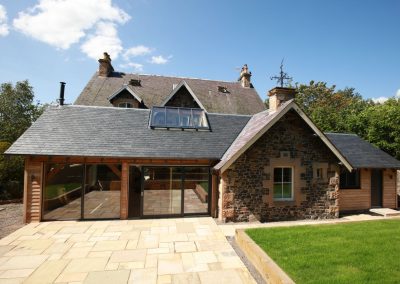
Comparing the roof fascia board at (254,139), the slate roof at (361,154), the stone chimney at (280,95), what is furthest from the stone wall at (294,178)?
the slate roof at (361,154)

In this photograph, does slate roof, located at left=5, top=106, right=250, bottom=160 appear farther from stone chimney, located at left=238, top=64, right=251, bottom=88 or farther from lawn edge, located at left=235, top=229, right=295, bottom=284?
stone chimney, located at left=238, top=64, right=251, bottom=88

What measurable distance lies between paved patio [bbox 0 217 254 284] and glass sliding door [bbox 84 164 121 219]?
857 mm

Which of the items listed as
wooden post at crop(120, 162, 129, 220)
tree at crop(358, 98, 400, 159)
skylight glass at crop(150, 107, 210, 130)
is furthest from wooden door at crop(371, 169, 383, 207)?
wooden post at crop(120, 162, 129, 220)

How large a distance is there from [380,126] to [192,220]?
19509mm

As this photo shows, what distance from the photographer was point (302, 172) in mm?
11469

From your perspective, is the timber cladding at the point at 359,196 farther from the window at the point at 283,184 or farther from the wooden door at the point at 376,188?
the window at the point at 283,184

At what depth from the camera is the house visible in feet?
35.6

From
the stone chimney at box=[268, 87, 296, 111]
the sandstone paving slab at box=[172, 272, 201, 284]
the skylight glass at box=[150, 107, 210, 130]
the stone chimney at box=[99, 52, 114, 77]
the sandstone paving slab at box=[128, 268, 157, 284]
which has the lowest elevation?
the sandstone paving slab at box=[128, 268, 157, 284]

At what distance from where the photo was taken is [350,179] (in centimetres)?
1352

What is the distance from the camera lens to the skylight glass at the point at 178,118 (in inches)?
537

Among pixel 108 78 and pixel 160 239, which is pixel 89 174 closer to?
pixel 160 239

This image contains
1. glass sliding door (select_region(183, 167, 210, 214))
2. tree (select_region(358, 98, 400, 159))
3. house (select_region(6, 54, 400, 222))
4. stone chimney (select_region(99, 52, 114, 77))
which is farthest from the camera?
stone chimney (select_region(99, 52, 114, 77))

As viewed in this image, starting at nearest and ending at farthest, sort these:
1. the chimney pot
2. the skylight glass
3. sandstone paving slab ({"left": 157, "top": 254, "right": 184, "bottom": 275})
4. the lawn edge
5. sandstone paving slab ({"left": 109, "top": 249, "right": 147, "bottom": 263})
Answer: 1. the lawn edge
2. sandstone paving slab ({"left": 157, "top": 254, "right": 184, "bottom": 275})
3. sandstone paving slab ({"left": 109, "top": 249, "right": 147, "bottom": 263})
4. the skylight glass
5. the chimney pot

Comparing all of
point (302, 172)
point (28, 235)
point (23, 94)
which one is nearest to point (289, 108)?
point (302, 172)
